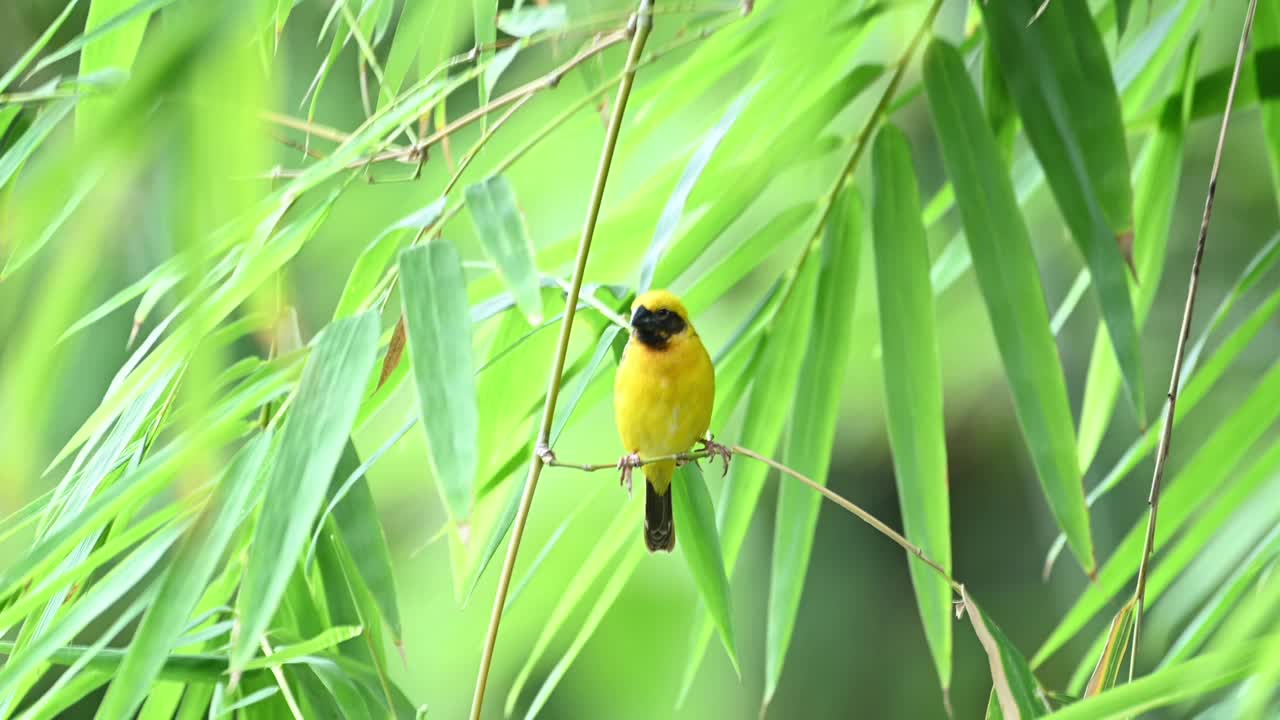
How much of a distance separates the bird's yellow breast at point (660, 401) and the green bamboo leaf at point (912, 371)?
0.18m

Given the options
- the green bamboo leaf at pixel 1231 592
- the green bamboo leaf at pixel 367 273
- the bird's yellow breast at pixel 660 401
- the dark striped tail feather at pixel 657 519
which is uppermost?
the green bamboo leaf at pixel 367 273

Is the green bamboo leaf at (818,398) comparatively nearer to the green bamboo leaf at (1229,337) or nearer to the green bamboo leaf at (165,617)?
the green bamboo leaf at (1229,337)

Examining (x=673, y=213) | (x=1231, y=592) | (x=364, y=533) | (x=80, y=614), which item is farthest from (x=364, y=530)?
(x=1231, y=592)

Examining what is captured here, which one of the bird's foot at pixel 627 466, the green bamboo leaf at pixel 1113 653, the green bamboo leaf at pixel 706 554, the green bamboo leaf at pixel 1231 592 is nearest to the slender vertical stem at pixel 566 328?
the bird's foot at pixel 627 466

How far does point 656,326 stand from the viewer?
891 mm

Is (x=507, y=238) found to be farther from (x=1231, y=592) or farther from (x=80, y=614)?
(x=1231, y=592)

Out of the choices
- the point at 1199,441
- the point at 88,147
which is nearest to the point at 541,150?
the point at 88,147

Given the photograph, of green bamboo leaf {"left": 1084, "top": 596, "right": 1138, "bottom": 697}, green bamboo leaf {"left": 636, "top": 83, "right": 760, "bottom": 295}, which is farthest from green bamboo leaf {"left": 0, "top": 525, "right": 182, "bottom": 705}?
green bamboo leaf {"left": 1084, "top": 596, "right": 1138, "bottom": 697}

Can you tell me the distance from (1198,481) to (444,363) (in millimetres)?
842

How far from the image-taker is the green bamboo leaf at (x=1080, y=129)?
0.89 meters

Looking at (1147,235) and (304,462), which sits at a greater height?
(1147,235)

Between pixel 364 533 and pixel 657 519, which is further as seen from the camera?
pixel 657 519

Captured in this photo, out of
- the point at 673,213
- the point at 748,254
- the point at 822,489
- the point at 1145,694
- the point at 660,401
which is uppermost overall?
the point at 748,254

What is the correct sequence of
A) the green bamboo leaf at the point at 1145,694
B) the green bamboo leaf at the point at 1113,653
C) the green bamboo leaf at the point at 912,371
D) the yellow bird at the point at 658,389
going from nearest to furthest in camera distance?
1. the green bamboo leaf at the point at 1145,694
2. the green bamboo leaf at the point at 1113,653
3. the yellow bird at the point at 658,389
4. the green bamboo leaf at the point at 912,371
